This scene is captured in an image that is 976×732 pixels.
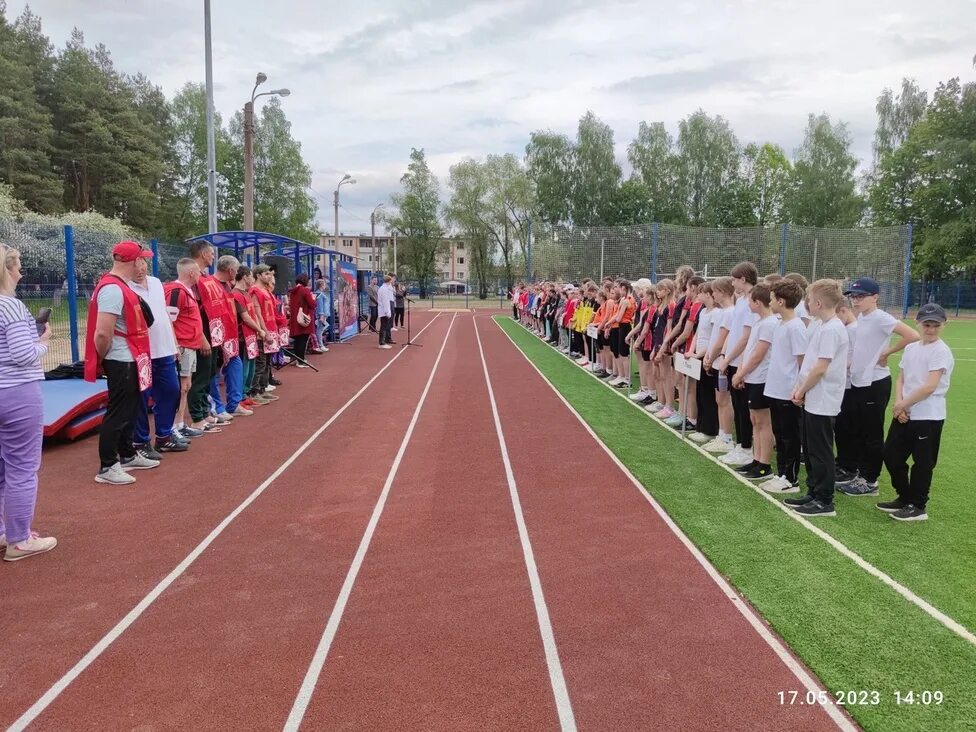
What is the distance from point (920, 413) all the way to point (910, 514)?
800 mm

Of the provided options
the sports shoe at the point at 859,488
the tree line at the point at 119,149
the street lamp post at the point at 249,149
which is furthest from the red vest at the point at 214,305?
the tree line at the point at 119,149

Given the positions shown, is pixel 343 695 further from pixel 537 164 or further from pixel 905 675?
pixel 537 164

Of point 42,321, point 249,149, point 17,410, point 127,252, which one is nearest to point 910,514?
point 17,410

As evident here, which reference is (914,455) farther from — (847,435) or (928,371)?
(847,435)

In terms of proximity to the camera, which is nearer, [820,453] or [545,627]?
[545,627]

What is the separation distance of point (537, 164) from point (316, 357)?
53.3m

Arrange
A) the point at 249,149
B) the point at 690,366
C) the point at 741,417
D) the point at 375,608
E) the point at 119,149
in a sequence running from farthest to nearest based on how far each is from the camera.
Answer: the point at 119,149 < the point at 249,149 < the point at 690,366 < the point at 741,417 < the point at 375,608

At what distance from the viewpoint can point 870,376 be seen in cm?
536

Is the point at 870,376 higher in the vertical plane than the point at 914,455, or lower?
higher

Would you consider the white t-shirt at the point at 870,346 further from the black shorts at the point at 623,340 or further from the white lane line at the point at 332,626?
the black shorts at the point at 623,340

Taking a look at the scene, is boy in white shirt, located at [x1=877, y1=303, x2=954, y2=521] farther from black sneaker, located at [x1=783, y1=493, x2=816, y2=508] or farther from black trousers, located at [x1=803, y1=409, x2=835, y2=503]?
black sneaker, located at [x1=783, y1=493, x2=816, y2=508]

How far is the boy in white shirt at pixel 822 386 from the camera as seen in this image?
15.5ft

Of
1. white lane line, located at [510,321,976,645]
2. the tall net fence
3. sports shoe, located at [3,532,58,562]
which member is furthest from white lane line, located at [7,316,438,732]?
the tall net fence

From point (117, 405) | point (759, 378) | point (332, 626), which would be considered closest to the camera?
point (332, 626)
